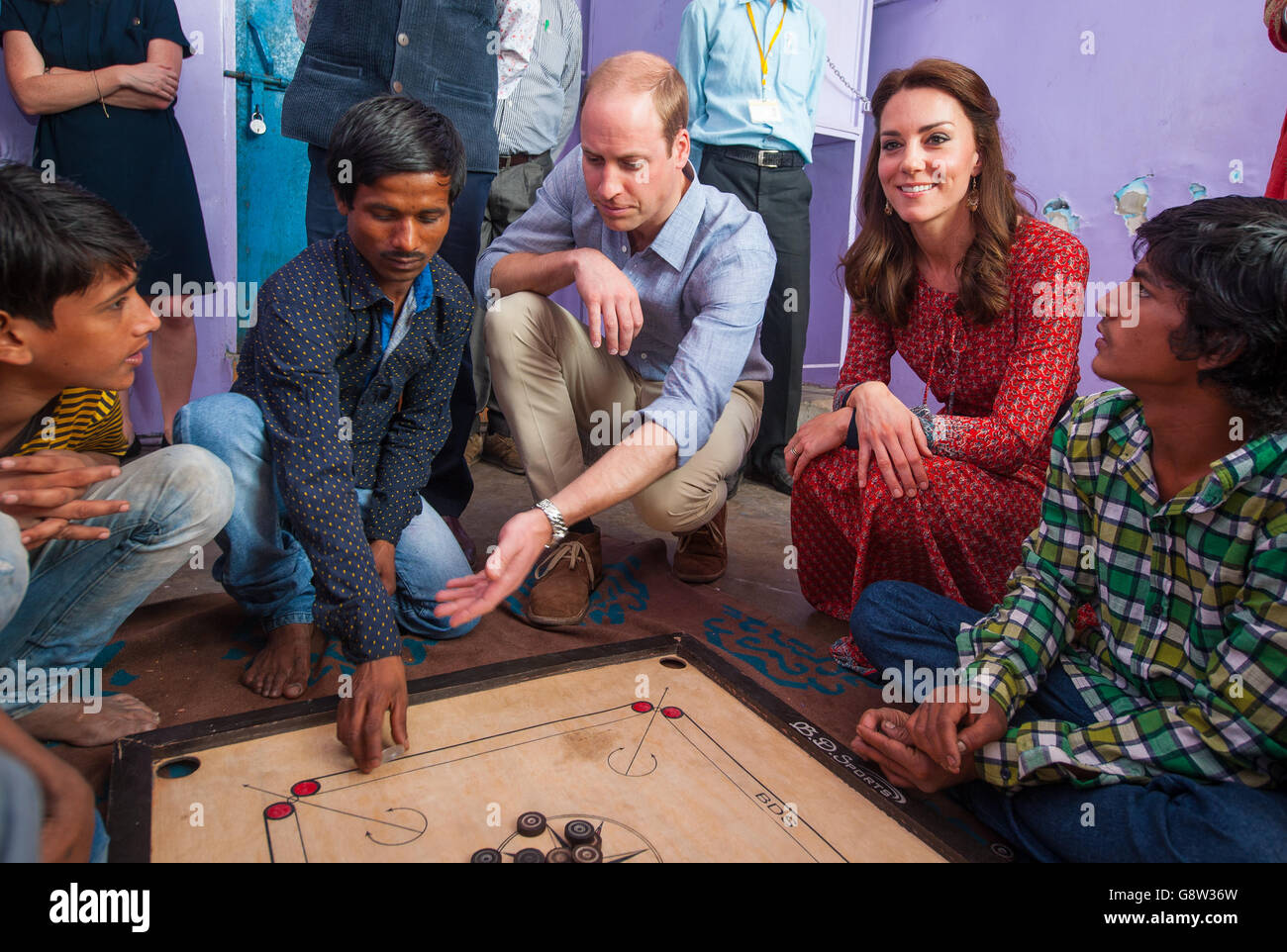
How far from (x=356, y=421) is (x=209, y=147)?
7.70 feet

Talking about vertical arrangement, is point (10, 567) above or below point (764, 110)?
below

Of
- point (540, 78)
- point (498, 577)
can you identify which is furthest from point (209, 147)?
point (498, 577)

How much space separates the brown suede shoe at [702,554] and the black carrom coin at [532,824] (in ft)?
4.26

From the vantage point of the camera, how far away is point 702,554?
2537 millimetres

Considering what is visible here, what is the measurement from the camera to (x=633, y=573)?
8.29 ft

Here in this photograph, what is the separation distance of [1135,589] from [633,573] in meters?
1.35

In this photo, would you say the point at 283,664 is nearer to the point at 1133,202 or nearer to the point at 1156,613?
the point at 1156,613

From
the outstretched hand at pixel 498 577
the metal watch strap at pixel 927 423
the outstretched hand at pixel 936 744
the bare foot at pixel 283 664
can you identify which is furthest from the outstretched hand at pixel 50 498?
the metal watch strap at pixel 927 423

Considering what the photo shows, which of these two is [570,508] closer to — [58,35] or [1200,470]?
[1200,470]

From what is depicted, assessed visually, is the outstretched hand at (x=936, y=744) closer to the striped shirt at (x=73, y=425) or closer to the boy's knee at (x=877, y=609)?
the boy's knee at (x=877, y=609)

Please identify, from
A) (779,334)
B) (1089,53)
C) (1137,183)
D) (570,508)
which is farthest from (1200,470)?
(1089,53)

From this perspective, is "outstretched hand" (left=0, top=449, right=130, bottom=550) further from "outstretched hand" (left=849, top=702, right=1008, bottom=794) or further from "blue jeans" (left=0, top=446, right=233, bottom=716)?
"outstretched hand" (left=849, top=702, right=1008, bottom=794)

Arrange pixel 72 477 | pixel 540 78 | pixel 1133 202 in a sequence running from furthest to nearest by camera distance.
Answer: pixel 1133 202 < pixel 540 78 < pixel 72 477

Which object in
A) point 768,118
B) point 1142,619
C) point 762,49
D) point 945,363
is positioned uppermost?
point 762,49
